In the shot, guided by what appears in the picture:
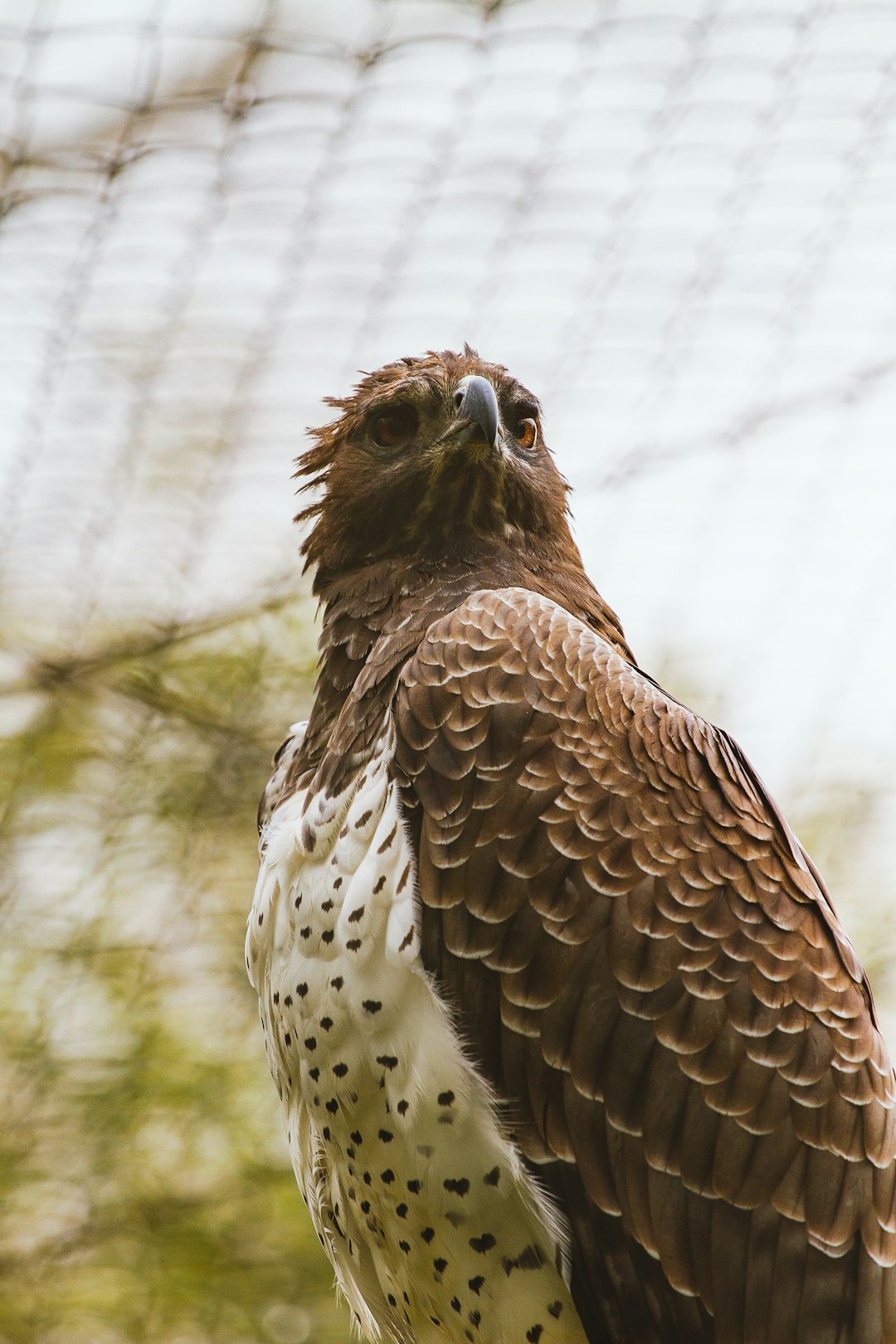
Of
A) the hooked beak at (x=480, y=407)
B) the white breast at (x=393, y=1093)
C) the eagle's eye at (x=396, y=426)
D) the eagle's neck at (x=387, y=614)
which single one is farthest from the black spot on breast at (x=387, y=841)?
the eagle's eye at (x=396, y=426)

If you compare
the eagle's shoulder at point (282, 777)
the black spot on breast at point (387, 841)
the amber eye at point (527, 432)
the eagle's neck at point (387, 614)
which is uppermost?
the amber eye at point (527, 432)

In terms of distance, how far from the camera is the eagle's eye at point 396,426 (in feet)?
13.7

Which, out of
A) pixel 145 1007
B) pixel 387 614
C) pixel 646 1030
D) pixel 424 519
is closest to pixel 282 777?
pixel 387 614

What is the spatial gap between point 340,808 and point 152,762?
2.86 m

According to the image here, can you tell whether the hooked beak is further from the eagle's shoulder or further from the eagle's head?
the eagle's shoulder

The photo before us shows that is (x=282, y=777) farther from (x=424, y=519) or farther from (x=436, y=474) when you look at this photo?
(x=436, y=474)

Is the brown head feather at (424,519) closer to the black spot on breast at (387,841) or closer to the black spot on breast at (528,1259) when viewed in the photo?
the black spot on breast at (387,841)

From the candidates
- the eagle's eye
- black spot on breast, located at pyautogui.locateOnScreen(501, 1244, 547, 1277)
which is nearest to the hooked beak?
the eagle's eye

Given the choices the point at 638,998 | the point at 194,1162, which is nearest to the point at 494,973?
the point at 638,998

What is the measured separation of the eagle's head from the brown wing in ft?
2.99

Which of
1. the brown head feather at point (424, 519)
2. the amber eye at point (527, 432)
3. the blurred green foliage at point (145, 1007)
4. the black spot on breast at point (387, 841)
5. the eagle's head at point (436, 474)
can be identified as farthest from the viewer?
the blurred green foliage at point (145, 1007)

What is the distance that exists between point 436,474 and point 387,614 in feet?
1.51

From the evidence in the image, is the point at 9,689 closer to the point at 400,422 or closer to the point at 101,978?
the point at 101,978

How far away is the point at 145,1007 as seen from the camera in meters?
5.87
